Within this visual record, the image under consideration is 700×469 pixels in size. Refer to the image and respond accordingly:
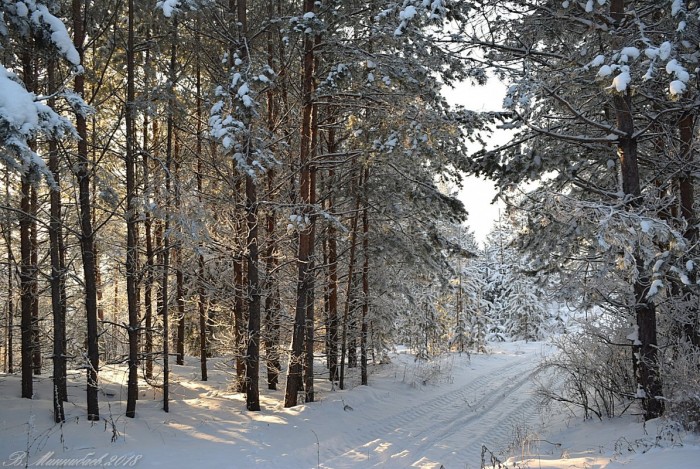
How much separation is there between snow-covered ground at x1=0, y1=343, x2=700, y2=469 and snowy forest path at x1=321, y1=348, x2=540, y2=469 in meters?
0.03

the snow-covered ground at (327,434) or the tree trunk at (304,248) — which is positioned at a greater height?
the tree trunk at (304,248)

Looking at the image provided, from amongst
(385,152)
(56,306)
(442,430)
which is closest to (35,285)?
(56,306)

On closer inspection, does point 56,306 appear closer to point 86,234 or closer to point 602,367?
point 86,234

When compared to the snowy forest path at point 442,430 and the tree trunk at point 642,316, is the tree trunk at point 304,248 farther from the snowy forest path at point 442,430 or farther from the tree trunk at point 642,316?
the tree trunk at point 642,316

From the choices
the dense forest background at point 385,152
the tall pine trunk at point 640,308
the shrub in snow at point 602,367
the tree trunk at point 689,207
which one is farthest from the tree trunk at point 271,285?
the tree trunk at point 689,207

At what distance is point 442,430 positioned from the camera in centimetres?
960

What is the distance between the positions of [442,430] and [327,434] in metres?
2.54

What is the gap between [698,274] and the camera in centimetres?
736

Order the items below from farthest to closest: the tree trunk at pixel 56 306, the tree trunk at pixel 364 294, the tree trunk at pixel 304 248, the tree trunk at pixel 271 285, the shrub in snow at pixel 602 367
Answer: the tree trunk at pixel 364 294 < the tree trunk at pixel 271 285 < the tree trunk at pixel 304 248 < the shrub in snow at pixel 602 367 < the tree trunk at pixel 56 306

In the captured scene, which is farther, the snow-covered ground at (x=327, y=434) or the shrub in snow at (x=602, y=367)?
the shrub in snow at (x=602, y=367)

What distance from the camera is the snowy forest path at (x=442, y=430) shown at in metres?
Answer: 7.71

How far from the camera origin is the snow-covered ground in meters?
6.64

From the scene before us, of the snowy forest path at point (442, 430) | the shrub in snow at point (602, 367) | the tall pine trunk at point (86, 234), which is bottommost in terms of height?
the snowy forest path at point (442, 430)

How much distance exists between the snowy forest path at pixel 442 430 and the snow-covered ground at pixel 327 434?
0.03 meters
